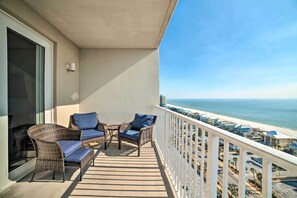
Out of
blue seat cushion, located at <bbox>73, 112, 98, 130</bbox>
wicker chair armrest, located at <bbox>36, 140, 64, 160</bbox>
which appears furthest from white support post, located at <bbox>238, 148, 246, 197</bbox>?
blue seat cushion, located at <bbox>73, 112, 98, 130</bbox>

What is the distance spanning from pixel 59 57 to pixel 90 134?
186 centimetres

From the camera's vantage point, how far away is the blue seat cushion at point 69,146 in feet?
8.11

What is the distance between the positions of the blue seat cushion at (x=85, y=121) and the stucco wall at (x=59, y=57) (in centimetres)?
28

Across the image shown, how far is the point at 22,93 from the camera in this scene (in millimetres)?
2613

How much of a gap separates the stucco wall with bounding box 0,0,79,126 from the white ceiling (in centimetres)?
13

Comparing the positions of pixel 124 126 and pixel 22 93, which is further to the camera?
pixel 124 126

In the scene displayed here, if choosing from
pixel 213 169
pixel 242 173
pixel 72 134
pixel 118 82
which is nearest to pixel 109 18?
pixel 118 82

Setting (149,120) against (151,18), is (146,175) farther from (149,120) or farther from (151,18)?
(151,18)

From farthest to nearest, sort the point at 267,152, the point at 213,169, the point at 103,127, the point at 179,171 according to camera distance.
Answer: the point at 103,127 < the point at 179,171 < the point at 213,169 < the point at 267,152

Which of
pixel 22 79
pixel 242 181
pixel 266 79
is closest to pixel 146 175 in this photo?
pixel 242 181

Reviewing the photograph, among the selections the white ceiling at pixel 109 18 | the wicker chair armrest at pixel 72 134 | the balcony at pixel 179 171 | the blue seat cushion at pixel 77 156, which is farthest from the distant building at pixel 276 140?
the wicker chair armrest at pixel 72 134

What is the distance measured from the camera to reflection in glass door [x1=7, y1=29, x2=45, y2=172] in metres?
2.37

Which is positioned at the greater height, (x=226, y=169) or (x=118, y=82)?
(x=118, y=82)

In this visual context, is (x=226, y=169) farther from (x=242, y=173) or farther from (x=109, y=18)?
(x=109, y=18)
